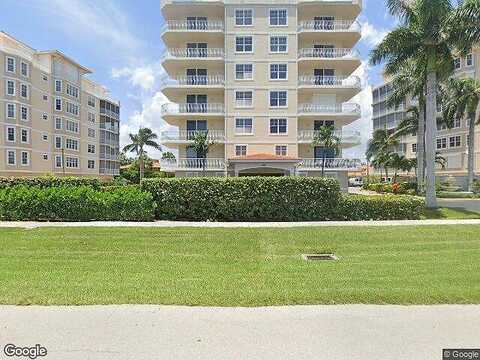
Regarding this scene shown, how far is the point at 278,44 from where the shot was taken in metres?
36.4

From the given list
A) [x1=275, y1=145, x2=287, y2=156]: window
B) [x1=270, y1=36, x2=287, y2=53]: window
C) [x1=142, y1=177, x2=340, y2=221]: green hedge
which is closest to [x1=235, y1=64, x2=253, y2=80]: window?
[x1=270, y1=36, x2=287, y2=53]: window

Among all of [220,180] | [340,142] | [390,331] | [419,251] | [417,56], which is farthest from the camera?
[340,142]

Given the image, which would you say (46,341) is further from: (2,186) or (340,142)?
(340,142)

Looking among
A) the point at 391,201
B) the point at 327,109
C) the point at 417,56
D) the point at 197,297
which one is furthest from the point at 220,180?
the point at 327,109

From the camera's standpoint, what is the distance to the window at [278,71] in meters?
36.3

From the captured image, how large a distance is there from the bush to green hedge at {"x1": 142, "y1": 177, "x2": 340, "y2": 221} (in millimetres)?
1115

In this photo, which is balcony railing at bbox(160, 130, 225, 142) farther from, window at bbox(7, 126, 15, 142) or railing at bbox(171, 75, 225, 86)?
window at bbox(7, 126, 15, 142)

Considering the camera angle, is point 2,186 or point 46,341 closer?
point 46,341

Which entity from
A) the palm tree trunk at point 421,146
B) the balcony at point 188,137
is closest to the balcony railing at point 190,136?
the balcony at point 188,137

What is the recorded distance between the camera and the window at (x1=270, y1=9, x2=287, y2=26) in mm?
36375

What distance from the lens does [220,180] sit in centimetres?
1634

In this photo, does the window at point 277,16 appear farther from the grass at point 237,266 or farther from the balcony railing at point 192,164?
the grass at point 237,266

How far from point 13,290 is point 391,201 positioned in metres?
15.1

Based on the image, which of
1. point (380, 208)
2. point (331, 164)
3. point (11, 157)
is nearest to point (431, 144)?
point (380, 208)
